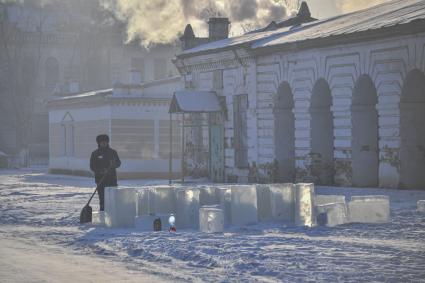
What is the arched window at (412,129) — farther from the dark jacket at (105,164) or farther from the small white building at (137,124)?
the small white building at (137,124)

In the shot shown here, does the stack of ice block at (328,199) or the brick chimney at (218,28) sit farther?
the brick chimney at (218,28)

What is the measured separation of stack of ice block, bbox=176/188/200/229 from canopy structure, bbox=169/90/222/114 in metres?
16.3

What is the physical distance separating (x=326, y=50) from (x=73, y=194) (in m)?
7.85

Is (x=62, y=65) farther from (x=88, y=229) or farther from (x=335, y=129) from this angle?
(x=88, y=229)

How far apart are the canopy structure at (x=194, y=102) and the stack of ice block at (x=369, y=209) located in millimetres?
16905

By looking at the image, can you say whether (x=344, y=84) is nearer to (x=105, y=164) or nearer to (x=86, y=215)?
(x=105, y=164)

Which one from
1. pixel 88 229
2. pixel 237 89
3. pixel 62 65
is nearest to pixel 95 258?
pixel 88 229

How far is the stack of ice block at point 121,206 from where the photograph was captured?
18.1 metres

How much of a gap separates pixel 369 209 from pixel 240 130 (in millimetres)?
17666

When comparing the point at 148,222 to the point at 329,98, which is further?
the point at 329,98

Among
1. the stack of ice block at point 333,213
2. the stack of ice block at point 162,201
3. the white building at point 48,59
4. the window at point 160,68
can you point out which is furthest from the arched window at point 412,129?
the window at point 160,68

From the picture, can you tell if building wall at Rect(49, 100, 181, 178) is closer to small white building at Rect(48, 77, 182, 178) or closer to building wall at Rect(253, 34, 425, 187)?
small white building at Rect(48, 77, 182, 178)

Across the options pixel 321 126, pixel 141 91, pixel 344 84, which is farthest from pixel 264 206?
pixel 141 91

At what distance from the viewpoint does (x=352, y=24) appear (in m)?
29.4
